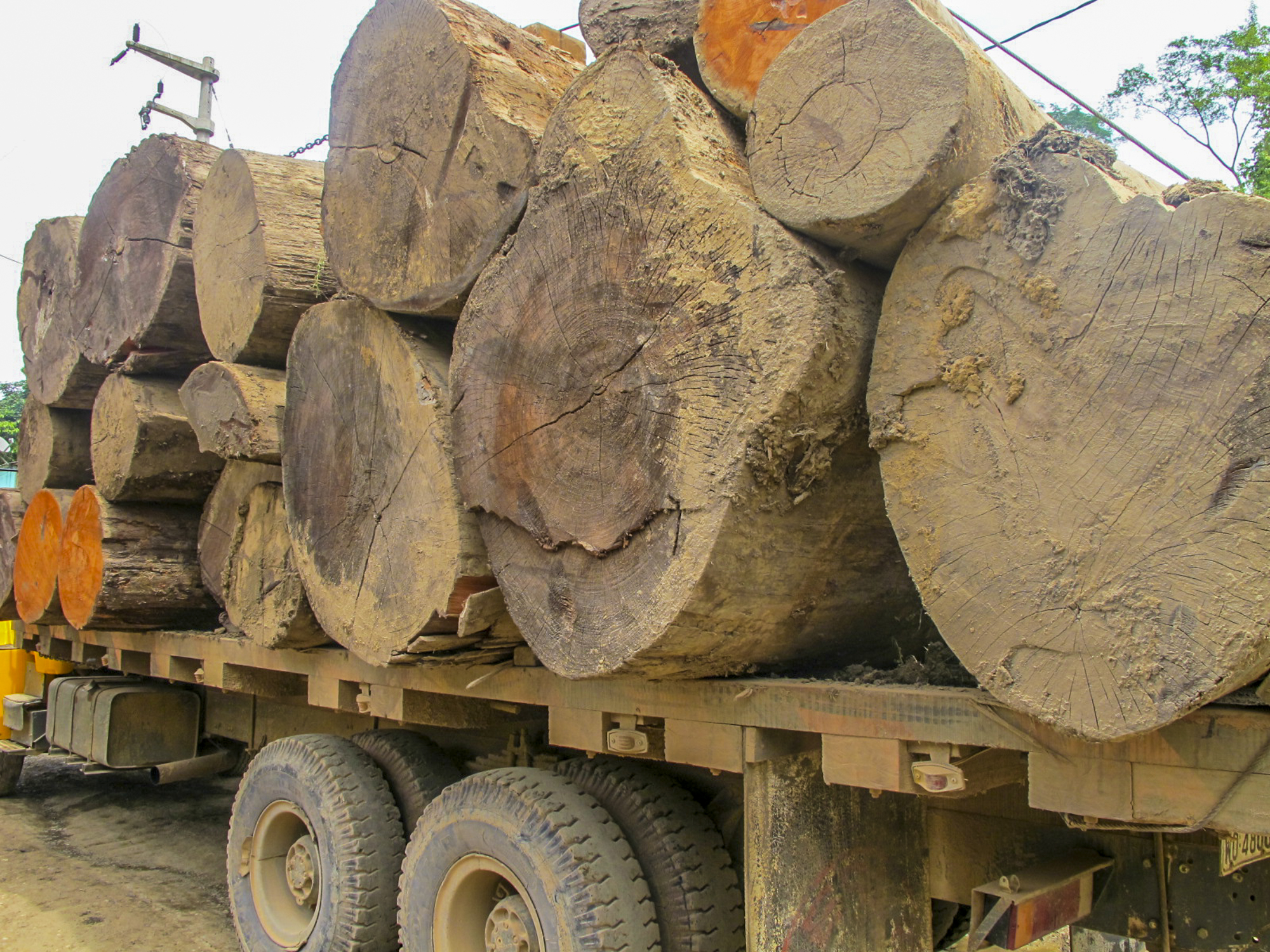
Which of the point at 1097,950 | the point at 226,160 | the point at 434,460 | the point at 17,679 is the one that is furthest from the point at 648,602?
the point at 17,679

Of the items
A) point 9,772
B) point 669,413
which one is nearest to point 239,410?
point 669,413

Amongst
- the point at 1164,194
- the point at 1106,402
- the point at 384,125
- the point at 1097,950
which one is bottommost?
the point at 1097,950

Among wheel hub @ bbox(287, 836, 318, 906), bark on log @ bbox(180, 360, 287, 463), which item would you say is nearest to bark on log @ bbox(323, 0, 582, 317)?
bark on log @ bbox(180, 360, 287, 463)

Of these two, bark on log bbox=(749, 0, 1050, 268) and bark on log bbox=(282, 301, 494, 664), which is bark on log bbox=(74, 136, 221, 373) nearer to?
bark on log bbox=(282, 301, 494, 664)

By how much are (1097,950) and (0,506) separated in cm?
621

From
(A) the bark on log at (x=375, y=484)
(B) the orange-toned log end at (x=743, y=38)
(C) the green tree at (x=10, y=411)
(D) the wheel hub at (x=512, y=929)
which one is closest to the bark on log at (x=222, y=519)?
(A) the bark on log at (x=375, y=484)

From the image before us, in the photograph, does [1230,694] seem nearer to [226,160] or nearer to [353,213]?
[353,213]

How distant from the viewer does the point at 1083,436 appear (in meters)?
1.67

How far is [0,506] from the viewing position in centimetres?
642

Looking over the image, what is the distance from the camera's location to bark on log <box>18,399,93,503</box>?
18.5 feet

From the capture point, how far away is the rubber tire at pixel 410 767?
3.47m

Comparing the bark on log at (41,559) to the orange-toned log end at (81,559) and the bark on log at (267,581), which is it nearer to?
the orange-toned log end at (81,559)

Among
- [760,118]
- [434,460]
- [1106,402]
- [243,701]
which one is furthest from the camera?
[243,701]

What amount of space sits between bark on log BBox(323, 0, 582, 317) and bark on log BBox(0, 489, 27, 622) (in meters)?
4.36
